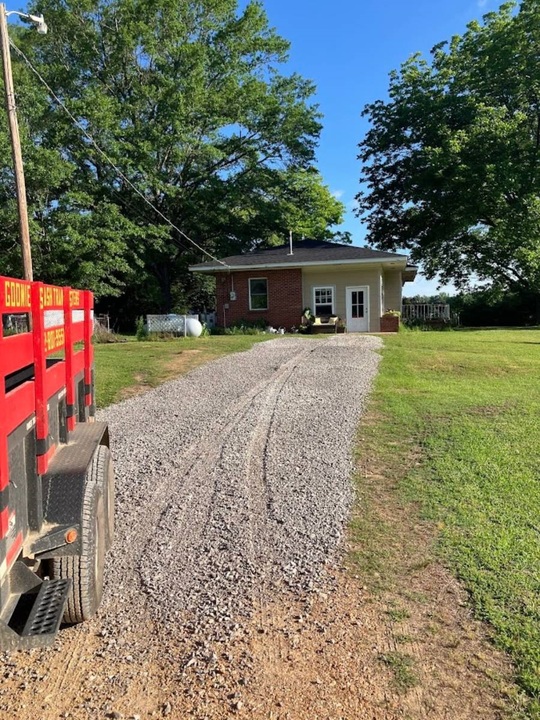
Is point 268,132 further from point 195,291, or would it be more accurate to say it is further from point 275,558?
point 275,558

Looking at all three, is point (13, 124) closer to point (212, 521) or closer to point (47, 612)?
point (212, 521)

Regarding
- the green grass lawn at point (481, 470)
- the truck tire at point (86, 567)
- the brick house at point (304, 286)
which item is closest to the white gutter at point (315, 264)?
the brick house at point (304, 286)

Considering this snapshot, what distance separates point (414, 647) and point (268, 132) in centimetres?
3307

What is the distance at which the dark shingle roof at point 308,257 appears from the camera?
21984 millimetres

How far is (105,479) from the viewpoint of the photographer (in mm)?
3410

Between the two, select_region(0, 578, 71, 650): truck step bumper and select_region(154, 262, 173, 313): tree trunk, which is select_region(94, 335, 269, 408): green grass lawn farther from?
select_region(154, 262, 173, 313): tree trunk

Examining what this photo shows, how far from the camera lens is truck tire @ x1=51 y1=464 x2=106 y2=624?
2691 millimetres

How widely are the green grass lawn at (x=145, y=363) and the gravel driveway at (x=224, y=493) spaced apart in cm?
67

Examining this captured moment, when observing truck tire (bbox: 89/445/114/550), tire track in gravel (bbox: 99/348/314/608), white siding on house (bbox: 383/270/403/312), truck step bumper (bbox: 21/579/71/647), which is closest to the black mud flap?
truck step bumper (bbox: 21/579/71/647)

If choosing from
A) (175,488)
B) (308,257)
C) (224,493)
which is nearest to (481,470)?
(224,493)

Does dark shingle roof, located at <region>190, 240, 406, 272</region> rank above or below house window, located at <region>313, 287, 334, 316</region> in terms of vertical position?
above

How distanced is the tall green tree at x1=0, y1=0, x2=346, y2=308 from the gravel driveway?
19484 millimetres

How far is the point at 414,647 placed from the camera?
2.70 metres

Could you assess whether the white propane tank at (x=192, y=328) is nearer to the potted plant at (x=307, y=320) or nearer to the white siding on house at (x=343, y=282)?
the potted plant at (x=307, y=320)
